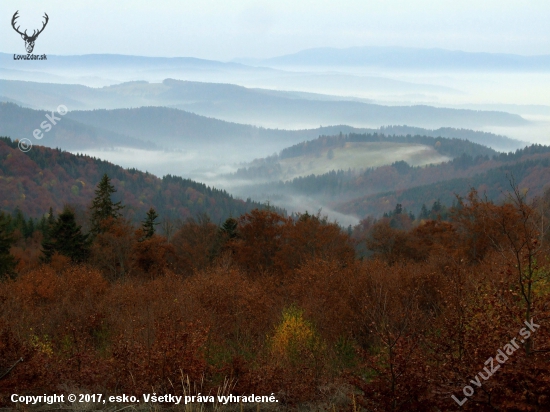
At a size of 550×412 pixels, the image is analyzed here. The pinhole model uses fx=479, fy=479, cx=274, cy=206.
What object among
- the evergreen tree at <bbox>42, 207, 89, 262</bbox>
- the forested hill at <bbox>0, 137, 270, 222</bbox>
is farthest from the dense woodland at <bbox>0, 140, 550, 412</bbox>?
the forested hill at <bbox>0, 137, 270, 222</bbox>

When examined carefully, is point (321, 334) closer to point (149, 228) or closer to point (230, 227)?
point (230, 227)

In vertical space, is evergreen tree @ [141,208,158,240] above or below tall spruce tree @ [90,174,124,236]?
below

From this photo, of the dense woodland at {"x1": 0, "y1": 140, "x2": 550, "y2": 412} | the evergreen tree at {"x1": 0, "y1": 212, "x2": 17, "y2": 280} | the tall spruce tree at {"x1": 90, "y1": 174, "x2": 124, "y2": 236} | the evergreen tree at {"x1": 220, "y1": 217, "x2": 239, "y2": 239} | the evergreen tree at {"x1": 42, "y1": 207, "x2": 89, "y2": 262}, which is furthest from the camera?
the evergreen tree at {"x1": 220, "y1": 217, "x2": 239, "y2": 239}

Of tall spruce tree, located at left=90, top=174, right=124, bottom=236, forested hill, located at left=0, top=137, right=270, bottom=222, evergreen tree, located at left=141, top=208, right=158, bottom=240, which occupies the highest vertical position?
tall spruce tree, located at left=90, top=174, right=124, bottom=236

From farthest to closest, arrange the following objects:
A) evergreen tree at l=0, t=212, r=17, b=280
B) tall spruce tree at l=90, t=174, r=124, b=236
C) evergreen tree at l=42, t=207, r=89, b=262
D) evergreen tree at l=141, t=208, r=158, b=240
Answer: evergreen tree at l=141, t=208, r=158, b=240, tall spruce tree at l=90, t=174, r=124, b=236, evergreen tree at l=42, t=207, r=89, b=262, evergreen tree at l=0, t=212, r=17, b=280

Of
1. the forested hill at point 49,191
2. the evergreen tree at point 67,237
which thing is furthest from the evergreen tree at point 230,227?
the forested hill at point 49,191

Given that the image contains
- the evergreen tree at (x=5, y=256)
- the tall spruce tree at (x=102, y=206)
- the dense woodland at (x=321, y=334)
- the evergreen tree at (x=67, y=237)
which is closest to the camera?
the dense woodland at (x=321, y=334)

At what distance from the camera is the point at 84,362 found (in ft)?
36.6

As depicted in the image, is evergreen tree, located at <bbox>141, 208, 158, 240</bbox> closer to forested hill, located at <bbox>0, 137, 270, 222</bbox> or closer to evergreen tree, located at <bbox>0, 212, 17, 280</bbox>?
evergreen tree, located at <bbox>0, 212, 17, 280</bbox>

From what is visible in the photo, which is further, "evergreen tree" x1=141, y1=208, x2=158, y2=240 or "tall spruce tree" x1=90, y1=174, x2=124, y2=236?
"evergreen tree" x1=141, y1=208, x2=158, y2=240

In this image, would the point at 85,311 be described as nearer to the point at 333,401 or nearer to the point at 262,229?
the point at 333,401

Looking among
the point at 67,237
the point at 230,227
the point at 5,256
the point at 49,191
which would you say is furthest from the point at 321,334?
the point at 49,191

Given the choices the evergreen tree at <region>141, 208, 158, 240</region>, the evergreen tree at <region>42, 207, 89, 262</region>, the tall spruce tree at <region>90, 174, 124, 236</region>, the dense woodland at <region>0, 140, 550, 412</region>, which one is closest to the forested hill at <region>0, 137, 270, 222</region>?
the evergreen tree at <region>141, 208, 158, 240</region>

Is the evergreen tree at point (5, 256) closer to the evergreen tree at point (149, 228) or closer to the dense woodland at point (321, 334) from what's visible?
the dense woodland at point (321, 334)
